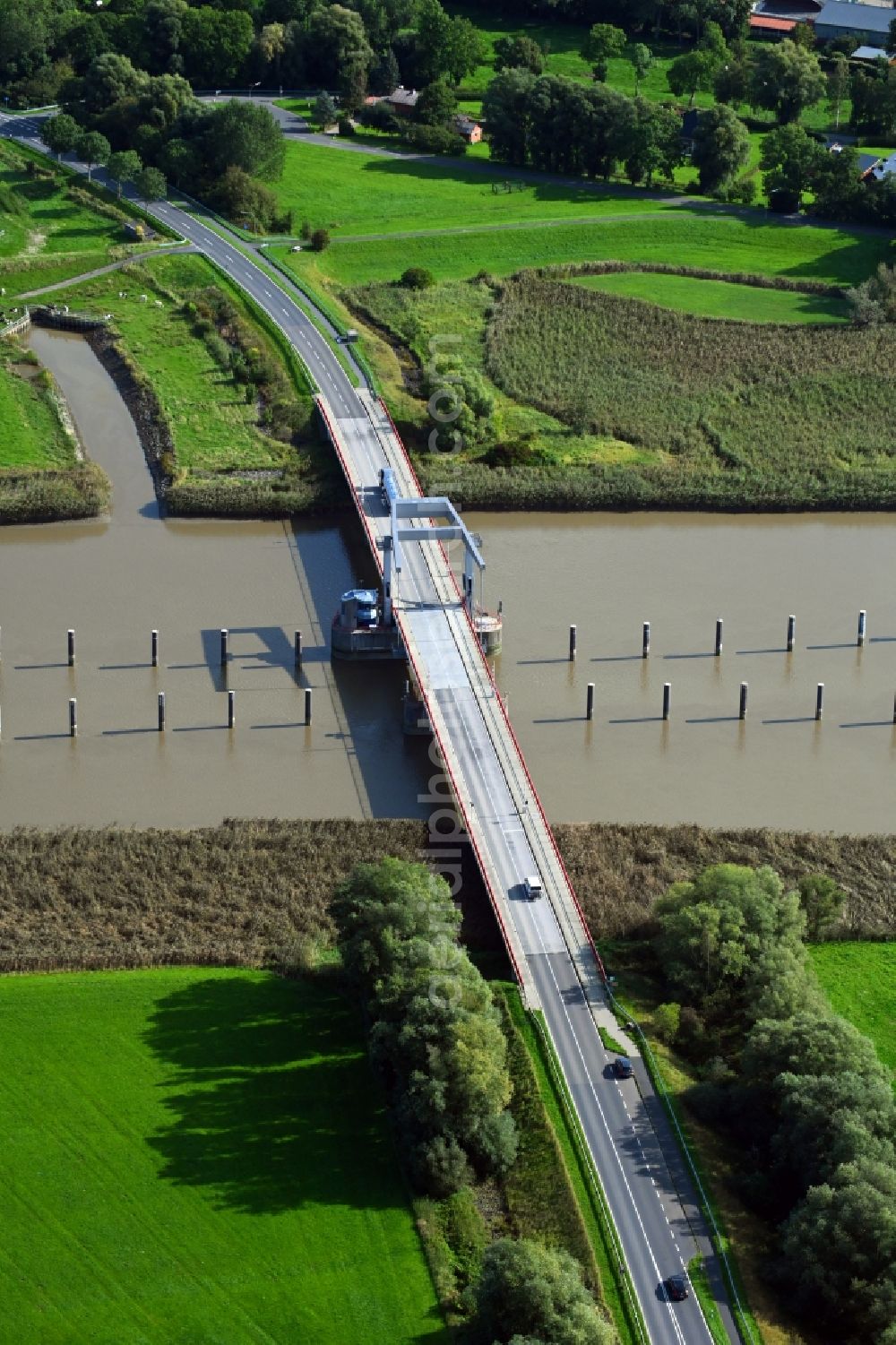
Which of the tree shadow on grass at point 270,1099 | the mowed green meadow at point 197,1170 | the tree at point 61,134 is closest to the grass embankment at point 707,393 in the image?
the tree at point 61,134

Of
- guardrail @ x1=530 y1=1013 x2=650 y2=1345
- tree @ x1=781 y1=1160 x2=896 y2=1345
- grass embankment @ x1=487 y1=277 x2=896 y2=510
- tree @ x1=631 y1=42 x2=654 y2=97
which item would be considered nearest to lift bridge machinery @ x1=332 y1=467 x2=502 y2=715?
grass embankment @ x1=487 y1=277 x2=896 y2=510

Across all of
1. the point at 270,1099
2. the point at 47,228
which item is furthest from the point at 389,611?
the point at 47,228

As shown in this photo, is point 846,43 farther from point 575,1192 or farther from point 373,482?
point 575,1192

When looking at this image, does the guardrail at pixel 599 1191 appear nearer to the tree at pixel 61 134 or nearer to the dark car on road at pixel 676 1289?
the dark car on road at pixel 676 1289

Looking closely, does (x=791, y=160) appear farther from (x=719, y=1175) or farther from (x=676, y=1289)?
(x=676, y=1289)

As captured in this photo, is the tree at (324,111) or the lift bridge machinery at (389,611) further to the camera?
the tree at (324,111)
